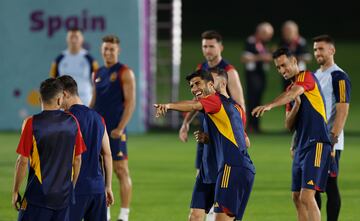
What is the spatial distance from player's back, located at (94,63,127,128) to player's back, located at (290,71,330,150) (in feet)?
8.46

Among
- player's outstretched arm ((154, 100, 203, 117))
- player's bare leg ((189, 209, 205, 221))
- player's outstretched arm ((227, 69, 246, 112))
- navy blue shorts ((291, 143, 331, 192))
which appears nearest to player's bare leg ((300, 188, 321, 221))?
navy blue shorts ((291, 143, 331, 192))

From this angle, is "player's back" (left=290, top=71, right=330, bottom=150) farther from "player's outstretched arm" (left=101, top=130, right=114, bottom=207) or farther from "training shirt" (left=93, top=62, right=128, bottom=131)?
"training shirt" (left=93, top=62, right=128, bottom=131)

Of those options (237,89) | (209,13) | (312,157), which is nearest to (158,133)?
(237,89)

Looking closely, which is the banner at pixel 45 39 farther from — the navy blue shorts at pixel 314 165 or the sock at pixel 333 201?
the navy blue shorts at pixel 314 165

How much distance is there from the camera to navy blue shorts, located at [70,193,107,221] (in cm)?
838

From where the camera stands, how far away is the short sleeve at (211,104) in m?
8.23

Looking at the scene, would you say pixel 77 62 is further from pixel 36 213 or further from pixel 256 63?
pixel 256 63

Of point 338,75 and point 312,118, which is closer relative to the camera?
point 312,118

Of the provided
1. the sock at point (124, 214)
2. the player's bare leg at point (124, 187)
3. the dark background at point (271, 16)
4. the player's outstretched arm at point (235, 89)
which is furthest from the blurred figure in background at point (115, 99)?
the dark background at point (271, 16)

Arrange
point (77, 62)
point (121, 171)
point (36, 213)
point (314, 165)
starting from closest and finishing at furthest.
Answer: point (36, 213)
point (314, 165)
point (121, 171)
point (77, 62)

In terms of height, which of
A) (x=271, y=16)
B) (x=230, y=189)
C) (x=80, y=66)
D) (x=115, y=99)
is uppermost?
(x=271, y=16)

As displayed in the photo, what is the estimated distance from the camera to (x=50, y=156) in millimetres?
7672

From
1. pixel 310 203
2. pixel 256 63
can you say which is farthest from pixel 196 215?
pixel 256 63

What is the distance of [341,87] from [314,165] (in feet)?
3.39
